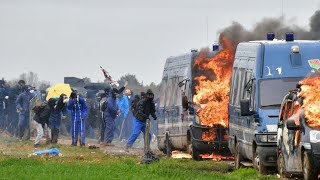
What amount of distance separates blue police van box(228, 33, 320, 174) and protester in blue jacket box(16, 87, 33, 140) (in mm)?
20869

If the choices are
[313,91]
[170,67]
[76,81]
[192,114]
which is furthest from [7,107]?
[313,91]

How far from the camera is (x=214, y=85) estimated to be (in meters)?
32.2

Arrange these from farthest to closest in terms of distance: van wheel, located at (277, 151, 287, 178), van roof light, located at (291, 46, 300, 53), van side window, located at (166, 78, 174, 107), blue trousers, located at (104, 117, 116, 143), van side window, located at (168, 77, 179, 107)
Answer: blue trousers, located at (104, 117, 116, 143), van side window, located at (166, 78, 174, 107), van side window, located at (168, 77, 179, 107), van roof light, located at (291, 46, 300, 53), van wheel, located at (277, 151, 287, 178)

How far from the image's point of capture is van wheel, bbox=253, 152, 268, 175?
80.0 ft

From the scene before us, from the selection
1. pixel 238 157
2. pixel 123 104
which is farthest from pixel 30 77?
pixel 238 157

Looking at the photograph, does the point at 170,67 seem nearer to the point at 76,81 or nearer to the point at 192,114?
the point at 192,114

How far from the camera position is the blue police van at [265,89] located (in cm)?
2441

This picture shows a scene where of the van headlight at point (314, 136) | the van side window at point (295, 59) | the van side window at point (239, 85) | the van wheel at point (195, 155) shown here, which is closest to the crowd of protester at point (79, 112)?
the van wheel at point (195, 155)

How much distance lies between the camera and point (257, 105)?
2509 cm

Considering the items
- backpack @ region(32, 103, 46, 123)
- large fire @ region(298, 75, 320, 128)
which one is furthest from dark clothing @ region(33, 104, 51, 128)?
large fire @ region(298, 75, 320, 128)

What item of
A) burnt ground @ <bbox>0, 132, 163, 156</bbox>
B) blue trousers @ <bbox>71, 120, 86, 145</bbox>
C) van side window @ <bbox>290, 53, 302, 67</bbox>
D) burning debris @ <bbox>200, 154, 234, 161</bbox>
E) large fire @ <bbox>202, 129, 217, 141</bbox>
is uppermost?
van side window @ <bbox>290, 53, 302, 67</bbox>

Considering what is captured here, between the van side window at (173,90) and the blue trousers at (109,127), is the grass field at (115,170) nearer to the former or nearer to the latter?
the van side window at (173,90)

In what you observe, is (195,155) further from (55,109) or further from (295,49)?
(55,109)

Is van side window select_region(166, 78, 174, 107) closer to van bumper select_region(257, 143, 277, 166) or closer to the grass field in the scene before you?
the grass field
